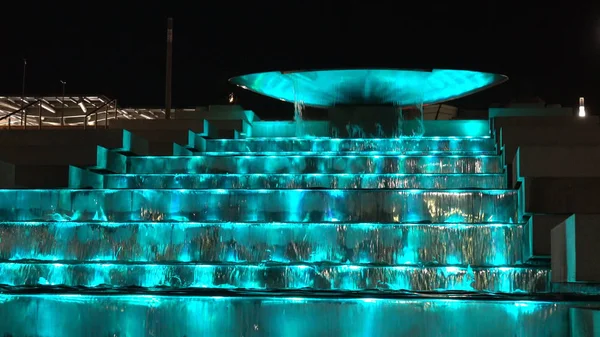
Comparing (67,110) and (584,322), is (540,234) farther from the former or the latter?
(67,110)

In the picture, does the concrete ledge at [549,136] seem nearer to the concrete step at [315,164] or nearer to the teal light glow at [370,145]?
the concrete step at [315,164]

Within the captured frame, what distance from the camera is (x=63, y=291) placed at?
5902 mm

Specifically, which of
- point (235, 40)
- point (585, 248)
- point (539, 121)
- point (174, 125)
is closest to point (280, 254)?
point (585, 248)

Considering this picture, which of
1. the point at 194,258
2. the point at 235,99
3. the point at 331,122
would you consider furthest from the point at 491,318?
the point at 235,99

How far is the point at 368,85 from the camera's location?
13586 millimetres

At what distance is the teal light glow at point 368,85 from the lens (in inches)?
514

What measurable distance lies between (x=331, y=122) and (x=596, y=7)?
12841 mm

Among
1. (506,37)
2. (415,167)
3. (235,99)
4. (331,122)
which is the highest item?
(506,37)

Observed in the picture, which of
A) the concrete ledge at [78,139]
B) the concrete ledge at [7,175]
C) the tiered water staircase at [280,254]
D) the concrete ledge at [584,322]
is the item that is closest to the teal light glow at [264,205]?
the tiered water staircase at [280,254]

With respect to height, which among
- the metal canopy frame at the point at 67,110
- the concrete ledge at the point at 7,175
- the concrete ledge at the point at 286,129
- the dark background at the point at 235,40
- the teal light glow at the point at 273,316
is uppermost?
the dark background at the point at 235,40

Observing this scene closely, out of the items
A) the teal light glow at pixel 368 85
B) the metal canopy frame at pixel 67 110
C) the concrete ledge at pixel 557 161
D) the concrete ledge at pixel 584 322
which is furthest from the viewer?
the metal canopy frame at pixel 67 110

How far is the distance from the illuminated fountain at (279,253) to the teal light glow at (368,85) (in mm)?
2436

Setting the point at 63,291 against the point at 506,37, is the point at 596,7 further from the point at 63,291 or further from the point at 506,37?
the point at 63,291

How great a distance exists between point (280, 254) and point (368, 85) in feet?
20.0
